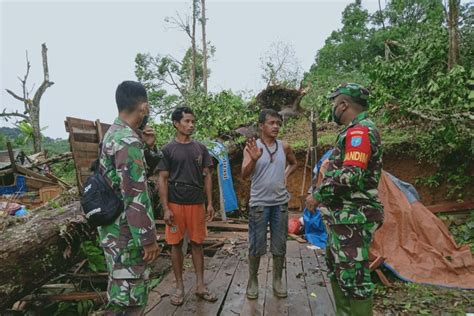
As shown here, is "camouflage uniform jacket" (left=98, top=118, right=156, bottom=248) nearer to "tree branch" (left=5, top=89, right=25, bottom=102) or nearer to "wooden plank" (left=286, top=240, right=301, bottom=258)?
"wooden plank" (left=286, top=240, right=301, bottom=258)

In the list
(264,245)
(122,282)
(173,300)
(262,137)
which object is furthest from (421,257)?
(122,282)

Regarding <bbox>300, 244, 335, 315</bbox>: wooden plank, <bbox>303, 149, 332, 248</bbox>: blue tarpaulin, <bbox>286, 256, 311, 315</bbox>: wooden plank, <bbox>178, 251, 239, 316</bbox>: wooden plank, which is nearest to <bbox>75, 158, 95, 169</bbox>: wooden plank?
<bbox>178, 251, 239, 316</bbox>: wooden plank

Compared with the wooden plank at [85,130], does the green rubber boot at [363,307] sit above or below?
below

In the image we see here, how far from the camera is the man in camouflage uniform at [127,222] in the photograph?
2064mm

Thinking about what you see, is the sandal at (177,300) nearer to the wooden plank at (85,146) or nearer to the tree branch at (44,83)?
the wooden plank at (85,146)

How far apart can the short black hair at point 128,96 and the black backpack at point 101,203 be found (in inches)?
19.9

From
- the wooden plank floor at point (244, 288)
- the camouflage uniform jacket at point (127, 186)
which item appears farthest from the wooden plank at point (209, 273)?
the camouflage uniform jacket at point (127, 186)

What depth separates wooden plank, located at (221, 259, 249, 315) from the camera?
3188 millimetres

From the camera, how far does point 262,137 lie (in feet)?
11.1

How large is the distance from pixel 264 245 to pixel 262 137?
108 centimetres

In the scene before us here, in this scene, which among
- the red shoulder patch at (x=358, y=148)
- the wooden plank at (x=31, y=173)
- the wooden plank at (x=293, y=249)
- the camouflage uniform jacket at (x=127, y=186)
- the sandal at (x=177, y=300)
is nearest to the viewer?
the camouflage uniform jacket at (x=127, y=186)

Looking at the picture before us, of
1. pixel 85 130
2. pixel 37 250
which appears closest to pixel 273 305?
pixel 37 250

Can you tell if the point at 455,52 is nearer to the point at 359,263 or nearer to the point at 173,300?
the point at 359,263

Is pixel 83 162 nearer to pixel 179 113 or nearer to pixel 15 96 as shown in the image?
pixel 179 113
